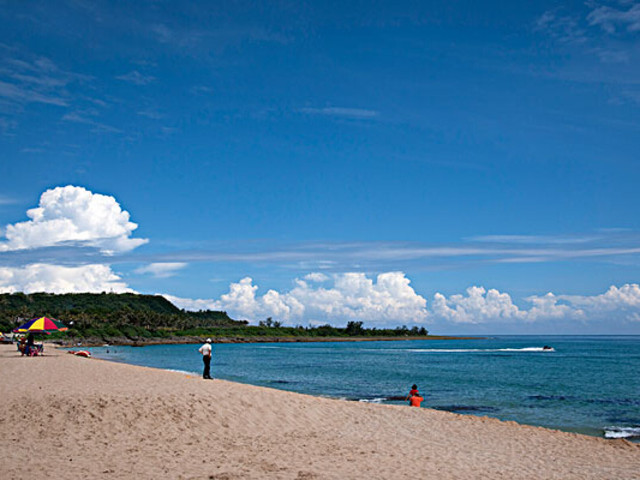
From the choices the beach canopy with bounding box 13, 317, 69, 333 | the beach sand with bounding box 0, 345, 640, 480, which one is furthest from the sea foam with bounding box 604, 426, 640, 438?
the beach canopy with bounding box 13, 317, 69, 333

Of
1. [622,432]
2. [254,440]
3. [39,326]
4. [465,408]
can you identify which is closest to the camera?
[254,440]

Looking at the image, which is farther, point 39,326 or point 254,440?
point 39,326

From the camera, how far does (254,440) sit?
1491 centimetres

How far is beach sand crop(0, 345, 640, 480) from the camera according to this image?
464 inches

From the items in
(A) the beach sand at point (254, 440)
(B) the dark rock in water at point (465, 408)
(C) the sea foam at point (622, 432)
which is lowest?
(B) the dark rock in water at point (465, 408)

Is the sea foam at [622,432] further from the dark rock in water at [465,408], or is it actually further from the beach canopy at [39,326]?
the beach canopy at [39,326]

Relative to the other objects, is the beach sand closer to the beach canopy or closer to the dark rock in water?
the dark rock in water

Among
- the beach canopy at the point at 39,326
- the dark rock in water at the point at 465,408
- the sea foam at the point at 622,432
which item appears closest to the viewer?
the sea foam at the point at 622,432

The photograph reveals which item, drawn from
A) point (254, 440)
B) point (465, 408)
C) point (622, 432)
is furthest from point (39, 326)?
point (622, 432)

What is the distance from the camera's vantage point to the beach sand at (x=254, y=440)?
38.7 feet

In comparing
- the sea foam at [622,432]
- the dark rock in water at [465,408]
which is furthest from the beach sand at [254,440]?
the dark rock in water at [465,408]

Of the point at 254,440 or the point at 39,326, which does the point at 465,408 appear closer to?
the point at 254,440

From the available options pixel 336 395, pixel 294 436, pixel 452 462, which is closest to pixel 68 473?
pixel 294 436

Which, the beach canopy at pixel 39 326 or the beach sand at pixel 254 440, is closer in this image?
the beach sand at pixel 254 440
